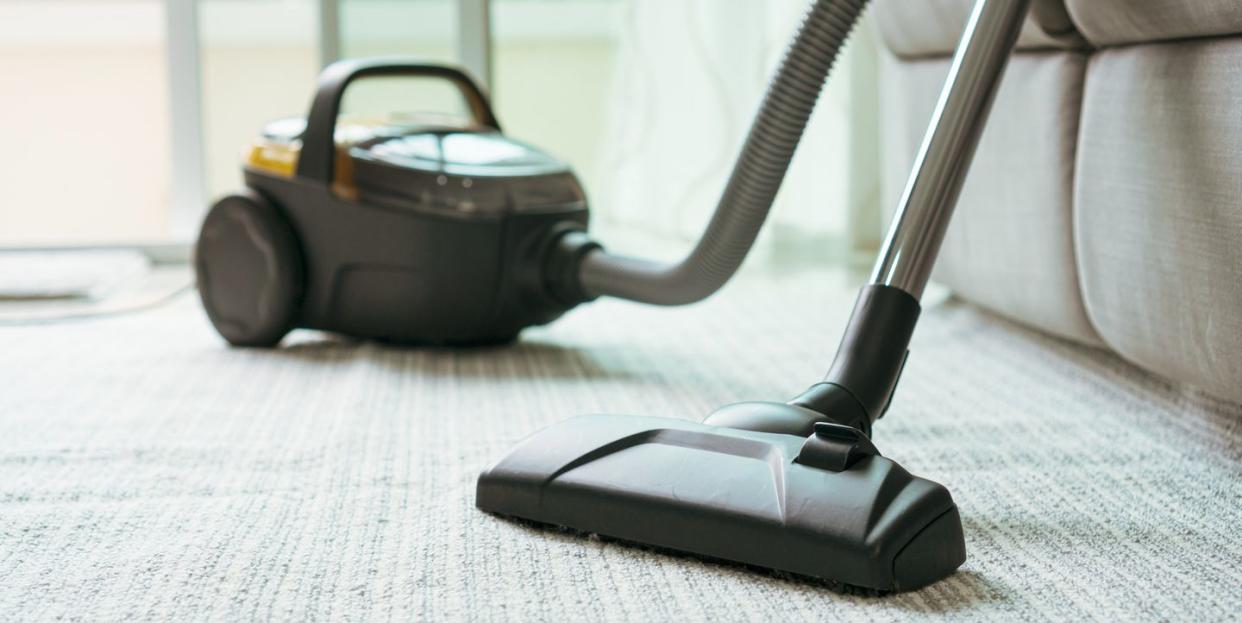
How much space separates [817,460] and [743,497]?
4cm

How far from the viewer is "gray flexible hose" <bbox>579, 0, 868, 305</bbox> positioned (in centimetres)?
87

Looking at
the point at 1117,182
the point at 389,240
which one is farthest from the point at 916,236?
the point at 389,240

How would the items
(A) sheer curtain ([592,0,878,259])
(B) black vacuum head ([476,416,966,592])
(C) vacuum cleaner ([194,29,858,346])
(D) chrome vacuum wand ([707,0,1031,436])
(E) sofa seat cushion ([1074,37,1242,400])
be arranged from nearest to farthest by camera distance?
(B) black vacuum head ([476,416,966,592]) < (D) chrome vacuum wand ([707,0,1031,436]) < (E) sofa seat cushion ([1074,37,1242,400]) < (C) vacuum cleaner ([194,29,858,346]) < (A) sheer curtain ([592,0,878,259])

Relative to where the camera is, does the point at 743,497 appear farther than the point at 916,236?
No

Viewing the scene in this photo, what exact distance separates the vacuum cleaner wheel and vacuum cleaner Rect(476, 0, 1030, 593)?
0.58 m

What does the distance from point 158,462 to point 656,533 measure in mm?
392

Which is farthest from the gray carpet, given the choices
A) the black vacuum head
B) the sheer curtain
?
the sheer curtain

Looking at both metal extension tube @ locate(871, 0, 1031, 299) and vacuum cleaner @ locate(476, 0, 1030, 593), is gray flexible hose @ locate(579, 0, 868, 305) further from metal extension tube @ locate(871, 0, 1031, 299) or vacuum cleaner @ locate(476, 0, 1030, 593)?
metal extension tube @ locate(871, 0, 1031, 299)

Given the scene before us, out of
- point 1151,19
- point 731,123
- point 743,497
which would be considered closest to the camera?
point 743,497

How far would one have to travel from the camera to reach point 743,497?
0.60 meters

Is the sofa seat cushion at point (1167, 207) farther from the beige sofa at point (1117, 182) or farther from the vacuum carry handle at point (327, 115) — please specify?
the vacuum carry handle at point (327, 115)

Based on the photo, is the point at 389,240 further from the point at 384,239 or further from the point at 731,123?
the point at 731,123

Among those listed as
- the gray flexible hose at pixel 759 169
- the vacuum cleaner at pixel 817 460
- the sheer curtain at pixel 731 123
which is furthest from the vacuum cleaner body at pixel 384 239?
the sheer curtain at pixel 731 123

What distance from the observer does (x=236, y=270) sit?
1.26 metres
